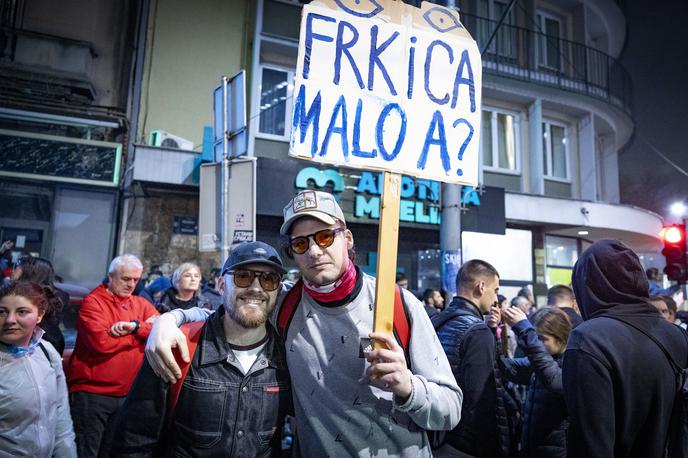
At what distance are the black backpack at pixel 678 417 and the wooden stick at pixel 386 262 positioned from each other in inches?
50.8

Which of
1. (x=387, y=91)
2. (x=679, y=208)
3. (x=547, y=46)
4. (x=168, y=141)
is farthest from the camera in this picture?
(x=679, y=208)

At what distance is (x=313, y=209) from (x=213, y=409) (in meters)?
1.00

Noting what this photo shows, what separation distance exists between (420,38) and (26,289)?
9.09 feet

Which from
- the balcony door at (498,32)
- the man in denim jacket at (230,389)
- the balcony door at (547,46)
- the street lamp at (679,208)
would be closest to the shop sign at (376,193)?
the balcony door at (498,32)

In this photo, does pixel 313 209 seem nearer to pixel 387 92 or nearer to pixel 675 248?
pixel 387 92

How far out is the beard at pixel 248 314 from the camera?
6.45 feet

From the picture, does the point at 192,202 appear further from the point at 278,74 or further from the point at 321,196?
the point at 321,196

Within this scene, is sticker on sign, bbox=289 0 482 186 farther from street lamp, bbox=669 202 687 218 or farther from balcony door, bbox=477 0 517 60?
street lamp, bbox=669 202 687 218

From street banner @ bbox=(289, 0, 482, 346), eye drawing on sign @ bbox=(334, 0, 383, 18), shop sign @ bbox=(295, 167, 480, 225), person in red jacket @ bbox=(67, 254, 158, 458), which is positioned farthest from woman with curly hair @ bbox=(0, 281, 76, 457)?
shop sign @ bbox=(295, 167, 480, 225)

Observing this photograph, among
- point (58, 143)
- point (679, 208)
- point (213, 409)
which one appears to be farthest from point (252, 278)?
point (679, 208)

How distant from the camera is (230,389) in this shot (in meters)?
1.95

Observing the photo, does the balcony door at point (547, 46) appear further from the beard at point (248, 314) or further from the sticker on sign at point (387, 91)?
the beard at point (248, 314)

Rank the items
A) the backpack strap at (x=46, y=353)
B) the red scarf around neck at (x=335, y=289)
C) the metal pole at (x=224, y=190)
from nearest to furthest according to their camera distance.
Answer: the red scarf around neck at (x=335, y=289)
the backpack strap at (x=46, y=353)
the metal pole at (x=224, y=190)

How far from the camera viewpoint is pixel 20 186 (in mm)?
9375
